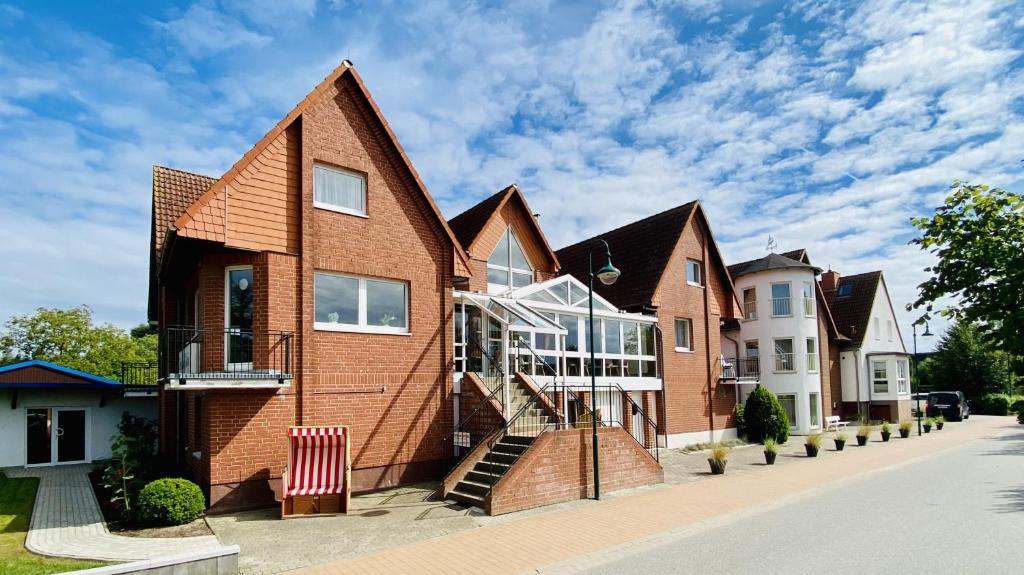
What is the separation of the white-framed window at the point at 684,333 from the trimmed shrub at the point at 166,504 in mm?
17807

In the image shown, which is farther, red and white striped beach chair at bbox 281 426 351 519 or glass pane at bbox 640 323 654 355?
glass pane at bbox 640 323 654 355

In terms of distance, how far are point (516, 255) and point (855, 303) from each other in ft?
86.8

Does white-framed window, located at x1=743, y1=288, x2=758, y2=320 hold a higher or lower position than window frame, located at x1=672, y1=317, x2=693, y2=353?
higher

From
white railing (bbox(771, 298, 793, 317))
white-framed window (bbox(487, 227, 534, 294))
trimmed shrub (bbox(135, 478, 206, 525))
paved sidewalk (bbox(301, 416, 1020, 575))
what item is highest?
white-framed window (bbox(487, 227, 534, 294))

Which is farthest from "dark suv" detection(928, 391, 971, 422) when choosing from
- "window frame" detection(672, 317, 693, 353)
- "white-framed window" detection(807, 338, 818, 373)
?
"window frame" detection(672, 317, 693, 353)

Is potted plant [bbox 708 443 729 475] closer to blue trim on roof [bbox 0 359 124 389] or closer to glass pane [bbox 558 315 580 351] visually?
glass pane [bbox 558 315 580 351]

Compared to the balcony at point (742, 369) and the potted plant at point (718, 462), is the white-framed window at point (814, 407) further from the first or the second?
the potted plant at point (718, 462)

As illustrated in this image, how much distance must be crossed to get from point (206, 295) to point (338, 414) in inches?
139

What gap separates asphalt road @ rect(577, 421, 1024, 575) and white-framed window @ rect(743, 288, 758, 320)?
15.5m

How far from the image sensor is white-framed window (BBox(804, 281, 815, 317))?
29.0 m

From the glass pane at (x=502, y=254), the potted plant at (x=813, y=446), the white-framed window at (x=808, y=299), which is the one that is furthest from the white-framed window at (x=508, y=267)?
the white-framed window at (x=808, y=299)

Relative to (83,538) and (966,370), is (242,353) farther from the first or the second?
(966,370)

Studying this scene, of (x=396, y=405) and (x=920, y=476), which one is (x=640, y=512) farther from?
(x=920, y=476)

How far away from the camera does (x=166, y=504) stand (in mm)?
10531
